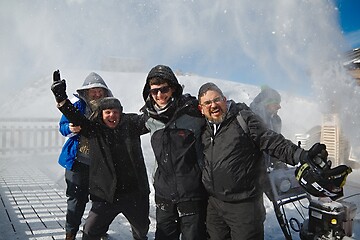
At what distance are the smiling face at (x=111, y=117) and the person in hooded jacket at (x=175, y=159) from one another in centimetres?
51

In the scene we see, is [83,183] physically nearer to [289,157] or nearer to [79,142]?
[79,142]

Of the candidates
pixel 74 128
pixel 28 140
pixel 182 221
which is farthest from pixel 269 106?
pixel 28 140

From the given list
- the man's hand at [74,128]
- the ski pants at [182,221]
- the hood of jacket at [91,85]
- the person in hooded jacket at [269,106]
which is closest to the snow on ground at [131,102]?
the person in hooded jacket at [269,106]

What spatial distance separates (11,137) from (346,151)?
35.5 ft

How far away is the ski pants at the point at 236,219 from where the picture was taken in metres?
2.22

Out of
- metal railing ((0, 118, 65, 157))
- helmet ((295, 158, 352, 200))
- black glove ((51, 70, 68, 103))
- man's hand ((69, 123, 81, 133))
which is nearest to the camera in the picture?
helmet ((295, 158, 352, 200))

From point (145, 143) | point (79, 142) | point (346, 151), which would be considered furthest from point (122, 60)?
point (79, 142)

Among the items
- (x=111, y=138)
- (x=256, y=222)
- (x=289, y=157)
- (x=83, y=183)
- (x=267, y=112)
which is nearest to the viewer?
(x=289, y=157)

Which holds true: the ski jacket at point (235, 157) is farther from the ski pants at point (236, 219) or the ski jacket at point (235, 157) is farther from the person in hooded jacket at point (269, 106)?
the person in hooded jacket at point (269, 106)

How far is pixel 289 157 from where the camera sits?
2.02m

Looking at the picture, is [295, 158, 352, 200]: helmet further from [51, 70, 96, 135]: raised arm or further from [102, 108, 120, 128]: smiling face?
[51, 70, 96, 135]: raised arm

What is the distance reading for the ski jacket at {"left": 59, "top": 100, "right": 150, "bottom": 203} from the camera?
2783mm

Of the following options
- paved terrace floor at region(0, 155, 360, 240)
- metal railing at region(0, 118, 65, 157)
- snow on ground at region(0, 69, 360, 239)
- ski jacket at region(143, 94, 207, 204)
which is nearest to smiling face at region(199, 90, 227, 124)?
ski jacket at region(143, 94, 207, 204)

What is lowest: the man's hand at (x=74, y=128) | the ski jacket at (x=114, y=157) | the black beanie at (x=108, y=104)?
the ski jacket at (x=114, y=157)
